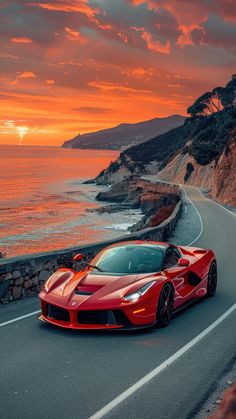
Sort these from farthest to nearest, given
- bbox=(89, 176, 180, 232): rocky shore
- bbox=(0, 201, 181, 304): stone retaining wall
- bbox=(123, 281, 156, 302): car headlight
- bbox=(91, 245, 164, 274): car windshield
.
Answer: bbox=(89, 176, 180, 232): rocky shore
bbox=(0, 201, 181, 304): stone retaining wall
bbox=(91, 245, 164, 274): car windshield
bbox=(123, 281, 156, 302): car headlight

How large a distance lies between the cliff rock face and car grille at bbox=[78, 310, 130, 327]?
152 feet

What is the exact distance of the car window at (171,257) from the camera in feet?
31.2

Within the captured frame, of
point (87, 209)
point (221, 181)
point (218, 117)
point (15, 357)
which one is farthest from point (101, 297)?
point (218, 117)

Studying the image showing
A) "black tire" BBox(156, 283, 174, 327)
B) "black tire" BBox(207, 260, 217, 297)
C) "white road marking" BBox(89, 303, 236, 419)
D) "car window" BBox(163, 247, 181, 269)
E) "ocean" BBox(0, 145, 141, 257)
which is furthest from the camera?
"ocean" BBox(0, 145, 141, 257)

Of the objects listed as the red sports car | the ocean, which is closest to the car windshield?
the red sports car

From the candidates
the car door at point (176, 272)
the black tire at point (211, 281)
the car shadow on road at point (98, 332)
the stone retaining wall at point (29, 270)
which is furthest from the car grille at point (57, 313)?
the black tire at point (211, 281)

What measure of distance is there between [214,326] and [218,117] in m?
82.2

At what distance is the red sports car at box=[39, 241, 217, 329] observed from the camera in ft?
26.3

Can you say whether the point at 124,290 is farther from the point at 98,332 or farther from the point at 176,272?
the point at 176,272

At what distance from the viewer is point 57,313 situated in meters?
8.34

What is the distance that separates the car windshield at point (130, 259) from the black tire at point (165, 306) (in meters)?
0.44

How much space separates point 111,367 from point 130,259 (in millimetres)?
2725

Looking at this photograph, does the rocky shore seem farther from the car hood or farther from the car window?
the car hood

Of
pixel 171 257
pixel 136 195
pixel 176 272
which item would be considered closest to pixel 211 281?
pixel 171 257
